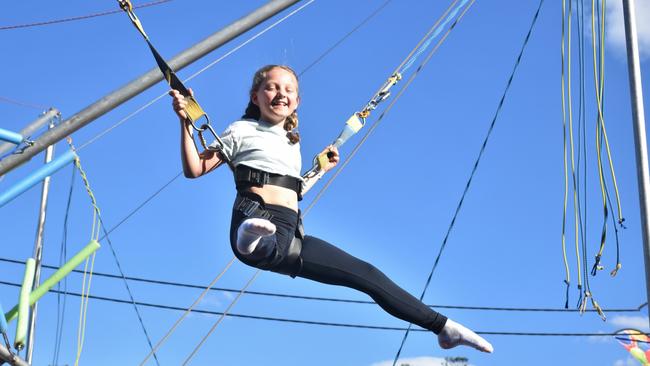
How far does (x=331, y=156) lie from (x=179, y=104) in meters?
0.91

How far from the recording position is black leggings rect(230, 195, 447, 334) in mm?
3502

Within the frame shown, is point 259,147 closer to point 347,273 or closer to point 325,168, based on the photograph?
point 325,168

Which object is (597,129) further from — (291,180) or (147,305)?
(147,305)

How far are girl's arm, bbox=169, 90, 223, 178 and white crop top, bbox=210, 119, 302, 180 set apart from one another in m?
0.06

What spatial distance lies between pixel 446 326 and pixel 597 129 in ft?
6.45

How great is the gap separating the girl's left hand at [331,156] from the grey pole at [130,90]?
663 millimetres

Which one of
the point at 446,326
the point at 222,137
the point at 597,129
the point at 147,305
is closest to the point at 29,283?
the point at 222,137

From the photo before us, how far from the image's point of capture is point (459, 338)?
3.63 meters

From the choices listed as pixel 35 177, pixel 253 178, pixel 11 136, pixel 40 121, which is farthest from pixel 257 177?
pixel 40 121

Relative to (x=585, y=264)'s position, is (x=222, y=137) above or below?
below

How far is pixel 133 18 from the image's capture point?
10.5 ft

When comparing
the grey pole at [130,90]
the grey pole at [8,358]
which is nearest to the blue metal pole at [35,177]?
the grey pole at [130,90]

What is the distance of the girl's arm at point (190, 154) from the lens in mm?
3287

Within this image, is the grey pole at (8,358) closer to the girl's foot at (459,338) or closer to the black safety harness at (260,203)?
the black safety harness at (260,203)
